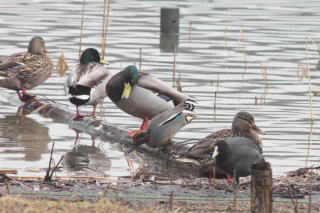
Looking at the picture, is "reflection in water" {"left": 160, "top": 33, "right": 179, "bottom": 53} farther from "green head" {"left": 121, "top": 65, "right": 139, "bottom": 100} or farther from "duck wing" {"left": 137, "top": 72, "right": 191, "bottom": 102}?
"green head" {"left": 121, "top": 65, "right": 139, "bottom": 100}

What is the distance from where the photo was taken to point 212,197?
16.1 ft

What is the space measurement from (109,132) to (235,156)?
2.60 m

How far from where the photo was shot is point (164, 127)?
6.75m

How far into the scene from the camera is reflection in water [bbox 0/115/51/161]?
6934mm

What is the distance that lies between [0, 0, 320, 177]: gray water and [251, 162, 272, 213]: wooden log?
2.17 metres

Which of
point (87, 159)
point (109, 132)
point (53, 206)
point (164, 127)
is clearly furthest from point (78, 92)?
point (53, 206)

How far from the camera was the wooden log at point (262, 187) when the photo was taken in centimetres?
423

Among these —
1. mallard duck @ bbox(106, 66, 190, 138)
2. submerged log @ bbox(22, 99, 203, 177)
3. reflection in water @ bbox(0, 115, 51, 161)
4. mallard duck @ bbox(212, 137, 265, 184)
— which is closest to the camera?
mallard duck @ bbox(212, 137, 265, 184)

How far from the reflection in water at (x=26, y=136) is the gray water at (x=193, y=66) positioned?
0.03 ft

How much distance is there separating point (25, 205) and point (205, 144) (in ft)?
6.99

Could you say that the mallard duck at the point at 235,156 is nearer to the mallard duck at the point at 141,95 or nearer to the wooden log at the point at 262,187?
the wooden log at the point at 262,187

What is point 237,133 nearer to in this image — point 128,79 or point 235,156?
point 235,156

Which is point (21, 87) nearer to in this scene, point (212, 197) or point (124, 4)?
point (212, 197)

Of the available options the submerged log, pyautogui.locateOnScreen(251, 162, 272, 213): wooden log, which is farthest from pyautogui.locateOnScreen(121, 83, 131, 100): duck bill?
pyautogui.locateOnScreen(251, 162, 272, 213): wooden log
